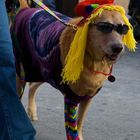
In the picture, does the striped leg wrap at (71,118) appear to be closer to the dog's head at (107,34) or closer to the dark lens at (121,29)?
the dog's head at (107,34)

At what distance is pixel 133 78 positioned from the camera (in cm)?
625

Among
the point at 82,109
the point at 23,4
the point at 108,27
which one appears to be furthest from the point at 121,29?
the point at 23,4

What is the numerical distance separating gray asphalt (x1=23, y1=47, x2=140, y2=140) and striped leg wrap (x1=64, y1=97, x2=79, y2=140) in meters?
0.51

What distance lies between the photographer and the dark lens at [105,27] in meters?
3.15

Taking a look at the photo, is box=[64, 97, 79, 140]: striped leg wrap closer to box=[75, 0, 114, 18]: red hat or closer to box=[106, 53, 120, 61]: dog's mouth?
box=[106, 53, 120, 61]: dog's mouth

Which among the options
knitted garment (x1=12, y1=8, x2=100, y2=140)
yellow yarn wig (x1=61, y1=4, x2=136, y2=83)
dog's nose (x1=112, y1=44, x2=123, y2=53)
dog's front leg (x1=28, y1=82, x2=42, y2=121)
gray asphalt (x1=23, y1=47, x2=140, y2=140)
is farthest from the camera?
dog's front leg (x1=28, y1=82, x2=42, y2=121)

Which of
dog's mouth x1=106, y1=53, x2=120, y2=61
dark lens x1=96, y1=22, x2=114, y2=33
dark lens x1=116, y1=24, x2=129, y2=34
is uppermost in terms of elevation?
dark lens x1=96, y1=22, x2=114, y2=33

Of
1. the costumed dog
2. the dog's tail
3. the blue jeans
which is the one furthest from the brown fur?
the dog's tail

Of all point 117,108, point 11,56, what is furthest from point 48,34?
point 117,108

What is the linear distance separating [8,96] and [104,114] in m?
1.91

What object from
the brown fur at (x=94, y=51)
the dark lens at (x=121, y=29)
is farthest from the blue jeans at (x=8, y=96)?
the dark lens at (x=121, y=29)

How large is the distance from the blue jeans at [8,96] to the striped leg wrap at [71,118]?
0.56 meters

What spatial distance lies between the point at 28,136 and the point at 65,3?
279 inches

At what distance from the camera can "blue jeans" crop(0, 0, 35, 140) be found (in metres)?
2.85
